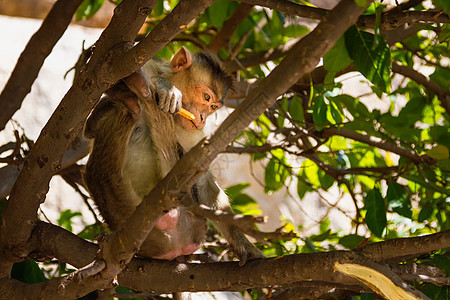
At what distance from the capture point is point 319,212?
7.62 m

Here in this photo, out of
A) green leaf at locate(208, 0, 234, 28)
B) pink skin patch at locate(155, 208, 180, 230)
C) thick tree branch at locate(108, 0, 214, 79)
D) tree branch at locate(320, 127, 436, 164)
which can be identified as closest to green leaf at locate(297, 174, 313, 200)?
tree branch at locate(320, 127, 436, 164)

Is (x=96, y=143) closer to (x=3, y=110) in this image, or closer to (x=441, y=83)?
(x=3, y=110)

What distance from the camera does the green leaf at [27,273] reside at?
9.00 ft

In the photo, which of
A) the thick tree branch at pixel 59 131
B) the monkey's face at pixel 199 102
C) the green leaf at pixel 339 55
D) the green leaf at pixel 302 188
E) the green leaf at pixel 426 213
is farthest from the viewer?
the green leaf at pixel 302 188

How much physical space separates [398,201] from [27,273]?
162 cm

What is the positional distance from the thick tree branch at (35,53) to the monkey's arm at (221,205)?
0.94m

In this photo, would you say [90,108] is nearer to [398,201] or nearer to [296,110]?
[398,201]

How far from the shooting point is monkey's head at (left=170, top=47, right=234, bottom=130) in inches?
110

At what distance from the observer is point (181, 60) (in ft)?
9.37

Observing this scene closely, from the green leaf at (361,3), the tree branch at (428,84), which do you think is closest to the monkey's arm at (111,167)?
the green leaf at (361,3)

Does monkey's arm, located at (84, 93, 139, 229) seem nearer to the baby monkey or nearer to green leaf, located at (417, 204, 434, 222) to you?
the baby monkey

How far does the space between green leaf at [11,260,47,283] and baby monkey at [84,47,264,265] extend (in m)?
0.41

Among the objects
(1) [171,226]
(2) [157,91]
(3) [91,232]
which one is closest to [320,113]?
(1) [171,226]

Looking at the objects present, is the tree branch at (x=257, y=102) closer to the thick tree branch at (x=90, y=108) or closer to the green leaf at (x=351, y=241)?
the thick tree branch at (x=90, y=108)
